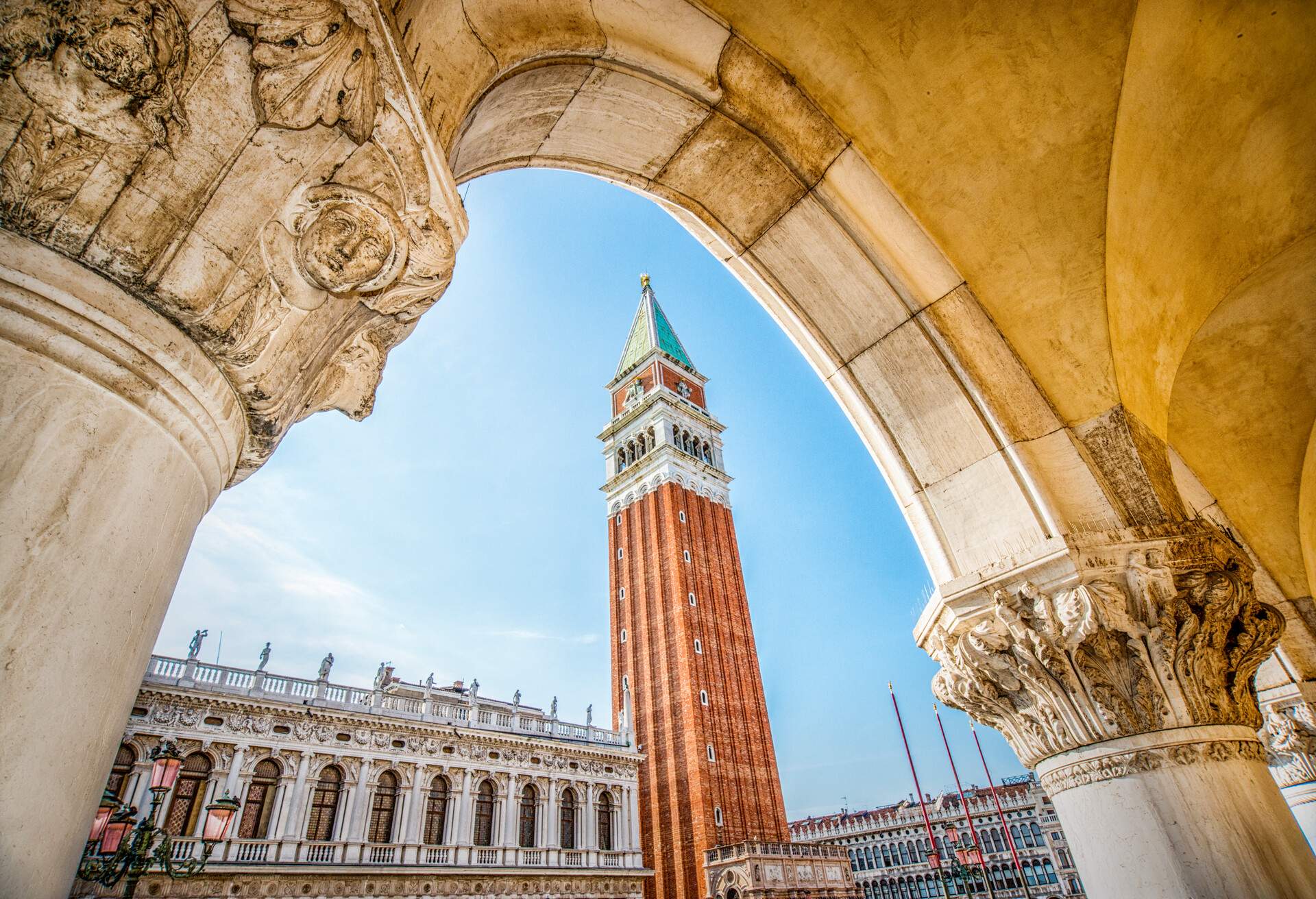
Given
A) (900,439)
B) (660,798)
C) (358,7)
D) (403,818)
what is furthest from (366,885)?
(358,7)

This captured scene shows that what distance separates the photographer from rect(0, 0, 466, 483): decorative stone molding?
1.03 meters

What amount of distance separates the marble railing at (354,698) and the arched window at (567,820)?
A: 6.09 ft

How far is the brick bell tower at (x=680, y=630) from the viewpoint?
1011 inches

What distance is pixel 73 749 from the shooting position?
91cm

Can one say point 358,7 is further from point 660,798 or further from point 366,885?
point 660,798

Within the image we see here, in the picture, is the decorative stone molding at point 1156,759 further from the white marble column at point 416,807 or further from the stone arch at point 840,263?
the white marble column at point 416,807

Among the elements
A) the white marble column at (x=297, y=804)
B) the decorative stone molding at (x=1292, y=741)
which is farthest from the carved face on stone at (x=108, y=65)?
the white marble column at (x=297, y=804)

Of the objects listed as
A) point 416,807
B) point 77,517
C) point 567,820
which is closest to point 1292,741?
point 77,517

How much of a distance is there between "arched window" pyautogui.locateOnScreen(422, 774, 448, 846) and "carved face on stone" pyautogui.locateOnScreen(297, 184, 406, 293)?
21.8 metres

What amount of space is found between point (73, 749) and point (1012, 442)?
314 cm

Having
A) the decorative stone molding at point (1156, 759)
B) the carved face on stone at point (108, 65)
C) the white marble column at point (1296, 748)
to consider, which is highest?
the carved face on stone at point (108, 65)

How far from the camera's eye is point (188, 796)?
52.1 ft

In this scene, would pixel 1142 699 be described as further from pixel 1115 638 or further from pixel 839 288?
pixel 839 288

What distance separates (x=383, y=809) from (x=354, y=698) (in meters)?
3.16
